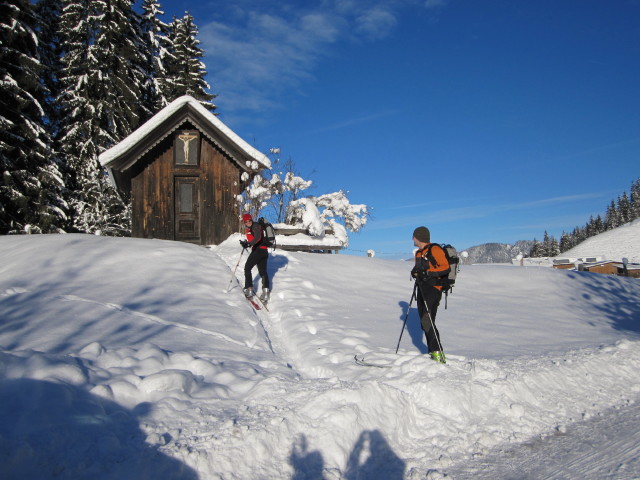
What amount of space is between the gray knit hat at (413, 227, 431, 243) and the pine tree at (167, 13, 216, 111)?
25569mm

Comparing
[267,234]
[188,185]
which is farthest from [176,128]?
[267,234]

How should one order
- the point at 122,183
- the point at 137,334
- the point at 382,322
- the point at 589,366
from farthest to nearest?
the point at 122,183
the point at 382,322
the point at 589,366
the point at 137,334

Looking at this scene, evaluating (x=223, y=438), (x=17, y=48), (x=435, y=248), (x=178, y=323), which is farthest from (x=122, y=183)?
(x=223, y=438)

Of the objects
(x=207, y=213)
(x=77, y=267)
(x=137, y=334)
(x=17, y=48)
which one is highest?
(x=17, y=48)

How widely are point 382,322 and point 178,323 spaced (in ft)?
12.9

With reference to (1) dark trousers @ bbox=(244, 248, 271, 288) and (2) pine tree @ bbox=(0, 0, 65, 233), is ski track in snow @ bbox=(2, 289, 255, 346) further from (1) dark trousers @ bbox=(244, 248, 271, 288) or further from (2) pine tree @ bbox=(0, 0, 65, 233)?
(2) pine tree @ bbox=(0, 0, 65, 233)

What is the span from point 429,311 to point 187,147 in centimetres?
1303

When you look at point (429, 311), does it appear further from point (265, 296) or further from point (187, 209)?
point (187, 209)

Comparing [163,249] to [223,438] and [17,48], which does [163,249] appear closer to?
[223,438]

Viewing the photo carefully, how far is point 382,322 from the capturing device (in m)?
8.10

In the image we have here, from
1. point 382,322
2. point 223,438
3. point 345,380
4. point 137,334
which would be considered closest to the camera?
point 223,438

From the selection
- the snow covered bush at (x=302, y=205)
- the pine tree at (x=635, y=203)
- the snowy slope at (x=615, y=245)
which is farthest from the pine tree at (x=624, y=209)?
the snow covered bush at (x=302, y=205)

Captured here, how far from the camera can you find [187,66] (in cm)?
2852

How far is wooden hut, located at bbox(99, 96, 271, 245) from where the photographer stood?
15766mm
